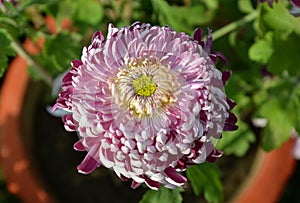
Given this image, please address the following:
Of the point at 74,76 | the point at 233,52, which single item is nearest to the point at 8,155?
the point at 233,52

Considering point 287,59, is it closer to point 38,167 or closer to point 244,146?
point 244,146

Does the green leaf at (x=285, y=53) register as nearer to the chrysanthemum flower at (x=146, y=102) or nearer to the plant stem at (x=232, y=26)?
the plant stem at (x=232, y=26)

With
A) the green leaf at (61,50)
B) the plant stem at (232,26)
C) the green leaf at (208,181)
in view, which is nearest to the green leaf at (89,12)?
the green leaf at (61,50)

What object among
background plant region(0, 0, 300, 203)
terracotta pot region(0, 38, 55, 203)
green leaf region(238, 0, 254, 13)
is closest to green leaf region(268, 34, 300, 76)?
background plant region(0, 0, 300, 203)

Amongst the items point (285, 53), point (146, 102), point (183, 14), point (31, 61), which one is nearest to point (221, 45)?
point (183, 14)

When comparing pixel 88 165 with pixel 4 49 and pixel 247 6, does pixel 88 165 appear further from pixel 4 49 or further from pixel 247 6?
pixel 247 6
